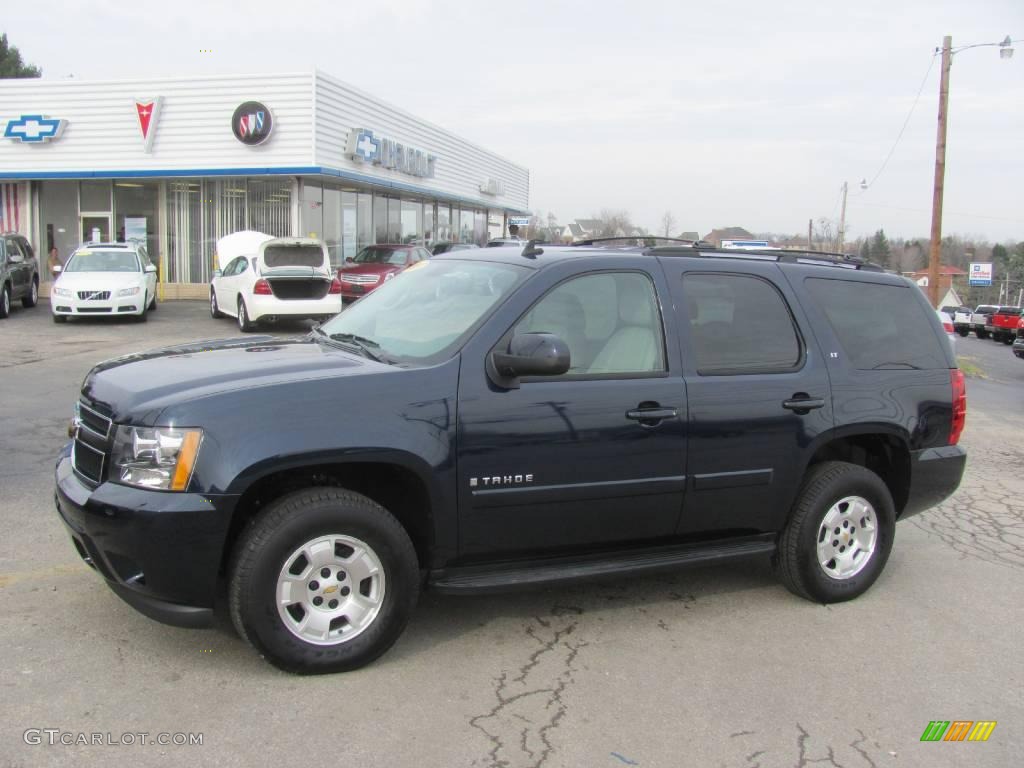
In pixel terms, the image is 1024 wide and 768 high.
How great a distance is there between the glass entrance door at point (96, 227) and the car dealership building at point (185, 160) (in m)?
0.03

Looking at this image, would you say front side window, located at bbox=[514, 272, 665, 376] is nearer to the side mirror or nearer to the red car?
the side mirror

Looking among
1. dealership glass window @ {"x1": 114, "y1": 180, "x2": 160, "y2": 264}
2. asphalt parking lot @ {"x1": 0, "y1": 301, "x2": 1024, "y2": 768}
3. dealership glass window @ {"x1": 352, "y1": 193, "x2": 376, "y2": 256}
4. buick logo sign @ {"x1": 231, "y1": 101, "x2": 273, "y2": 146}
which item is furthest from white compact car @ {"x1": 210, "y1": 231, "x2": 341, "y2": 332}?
asphalt parking lot @ {"x1": 0, "y1": 301, "x2": 1024, "y2": 768}

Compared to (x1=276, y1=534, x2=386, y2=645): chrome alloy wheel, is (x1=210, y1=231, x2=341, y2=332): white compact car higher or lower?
higher

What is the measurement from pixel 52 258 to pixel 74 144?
10.3 feet

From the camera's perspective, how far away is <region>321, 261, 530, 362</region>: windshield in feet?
13.7

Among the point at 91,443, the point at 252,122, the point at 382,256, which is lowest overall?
the point at 91,443

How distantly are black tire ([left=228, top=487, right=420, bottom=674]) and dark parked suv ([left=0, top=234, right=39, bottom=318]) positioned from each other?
1792cm

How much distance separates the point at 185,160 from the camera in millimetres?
23328

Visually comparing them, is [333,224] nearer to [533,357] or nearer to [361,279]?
[361,279]

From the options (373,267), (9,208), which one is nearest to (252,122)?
(373,267)

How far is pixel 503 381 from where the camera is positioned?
12.9 ft

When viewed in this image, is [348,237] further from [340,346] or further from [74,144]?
[340,346]

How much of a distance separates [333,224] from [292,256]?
32.6 feet

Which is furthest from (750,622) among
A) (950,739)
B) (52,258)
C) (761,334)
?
(52,258)
